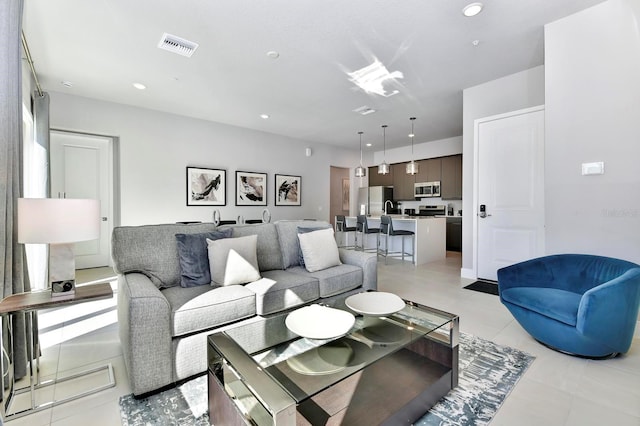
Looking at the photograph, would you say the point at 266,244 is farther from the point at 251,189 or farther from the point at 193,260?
the point at 251,189

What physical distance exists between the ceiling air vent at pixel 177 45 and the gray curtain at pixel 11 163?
1287mm

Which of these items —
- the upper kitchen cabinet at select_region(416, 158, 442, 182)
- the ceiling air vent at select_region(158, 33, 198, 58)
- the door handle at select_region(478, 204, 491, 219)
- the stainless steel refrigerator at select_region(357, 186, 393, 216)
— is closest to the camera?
the ceiling air vent at select_region(158, 33, 198, 58)

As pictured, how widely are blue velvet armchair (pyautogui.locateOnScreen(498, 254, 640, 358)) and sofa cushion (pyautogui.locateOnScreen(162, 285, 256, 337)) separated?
2.13 metres

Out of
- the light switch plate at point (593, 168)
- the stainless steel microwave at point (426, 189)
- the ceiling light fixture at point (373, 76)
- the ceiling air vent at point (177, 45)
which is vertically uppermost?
the ceiling light fixture at point (373, 76)

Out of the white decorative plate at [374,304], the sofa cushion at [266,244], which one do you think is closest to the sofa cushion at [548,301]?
the white decorative plate at [374,304]

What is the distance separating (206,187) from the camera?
5.50 metres

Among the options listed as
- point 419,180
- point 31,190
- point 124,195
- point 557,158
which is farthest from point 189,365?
point 419,180

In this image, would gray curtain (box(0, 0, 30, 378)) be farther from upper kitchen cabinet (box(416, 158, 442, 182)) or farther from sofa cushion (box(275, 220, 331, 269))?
upper kitchen cabinet (box(416, 158, 442, 182))

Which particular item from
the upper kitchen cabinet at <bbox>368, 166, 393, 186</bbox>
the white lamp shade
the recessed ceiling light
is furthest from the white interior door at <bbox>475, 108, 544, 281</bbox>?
the upper kitchen cabinet at <bbox>368, 166, 393, 186</bbox>

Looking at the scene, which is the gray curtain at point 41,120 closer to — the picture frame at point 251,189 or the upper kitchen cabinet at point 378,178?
the picture frame at point 251,189

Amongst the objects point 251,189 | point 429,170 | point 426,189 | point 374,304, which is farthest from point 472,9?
point 426,189

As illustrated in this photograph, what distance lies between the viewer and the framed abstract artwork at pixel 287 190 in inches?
261

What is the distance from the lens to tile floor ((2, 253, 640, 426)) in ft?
4.76

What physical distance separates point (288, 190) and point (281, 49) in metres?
3.92
